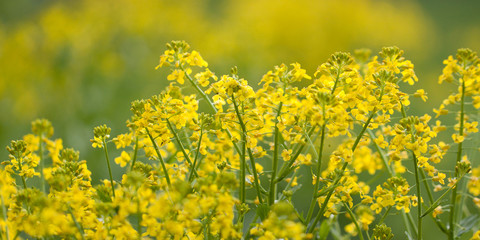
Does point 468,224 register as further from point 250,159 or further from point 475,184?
point 250,159

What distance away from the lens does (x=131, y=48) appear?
11.7 feet

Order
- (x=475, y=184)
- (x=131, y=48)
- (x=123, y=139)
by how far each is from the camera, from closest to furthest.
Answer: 1. (x=475, y=184)
2. (x=123, y=139)
3. (x=131, y=48)

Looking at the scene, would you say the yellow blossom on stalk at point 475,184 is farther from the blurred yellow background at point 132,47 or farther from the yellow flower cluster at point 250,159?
the blurred yellow background at point 132,47

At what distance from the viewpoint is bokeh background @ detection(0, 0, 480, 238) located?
2.91 m

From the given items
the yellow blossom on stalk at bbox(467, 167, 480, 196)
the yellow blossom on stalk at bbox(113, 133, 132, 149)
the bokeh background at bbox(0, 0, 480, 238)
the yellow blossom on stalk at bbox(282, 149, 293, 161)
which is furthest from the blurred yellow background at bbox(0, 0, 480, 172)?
the yellow blossom on stalk at bbox(467, 167, 480, 196)

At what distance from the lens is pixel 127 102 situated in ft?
10.4

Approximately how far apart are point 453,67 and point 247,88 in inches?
14.1

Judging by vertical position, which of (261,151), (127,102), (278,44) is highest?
(278,44)

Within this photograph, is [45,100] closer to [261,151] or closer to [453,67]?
[261,151]

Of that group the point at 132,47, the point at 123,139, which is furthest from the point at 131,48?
the point at 123,139

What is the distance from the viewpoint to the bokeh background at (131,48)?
9.55 feet

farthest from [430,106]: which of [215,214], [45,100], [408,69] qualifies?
[215,214]

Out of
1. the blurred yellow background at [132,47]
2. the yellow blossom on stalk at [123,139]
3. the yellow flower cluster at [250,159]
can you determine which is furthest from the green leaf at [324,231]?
the blurred yellow background at [132,47]

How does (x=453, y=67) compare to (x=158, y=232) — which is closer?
(x=158, y=232)
